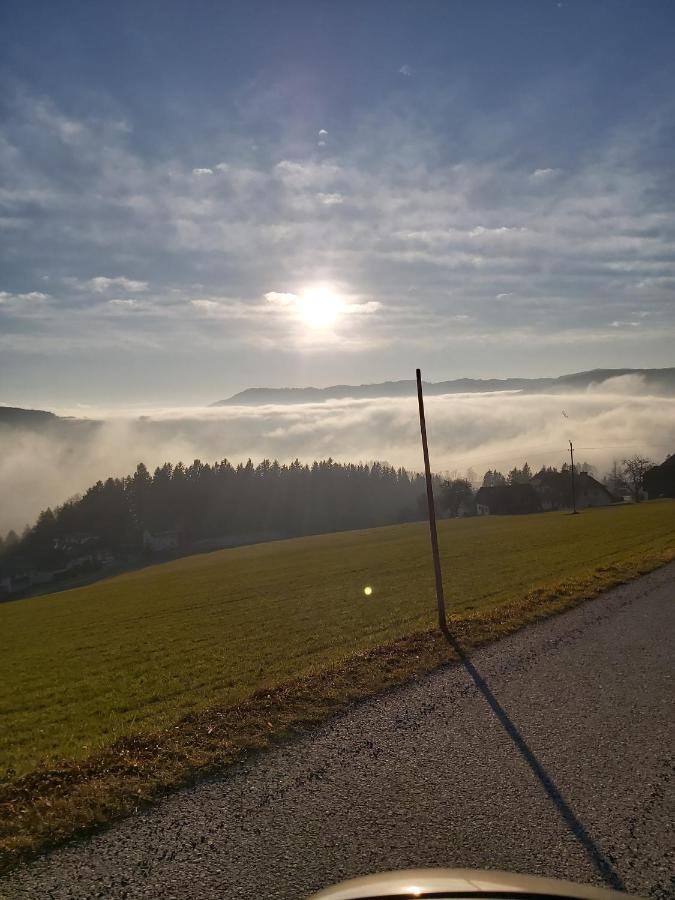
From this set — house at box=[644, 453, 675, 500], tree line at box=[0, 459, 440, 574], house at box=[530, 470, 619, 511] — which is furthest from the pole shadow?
tree line at box=[0, 459, 440, 574]

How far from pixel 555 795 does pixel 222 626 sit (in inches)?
1045

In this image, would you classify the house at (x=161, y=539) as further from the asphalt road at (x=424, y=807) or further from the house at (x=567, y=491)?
the asphalt road at (x=424, y=807)

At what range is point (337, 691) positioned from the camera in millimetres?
12992

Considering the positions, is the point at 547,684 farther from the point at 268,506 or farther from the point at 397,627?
the point at 268,506

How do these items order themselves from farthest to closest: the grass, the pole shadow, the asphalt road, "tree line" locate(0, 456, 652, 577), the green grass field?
"tree line" locate(0, 456, 652, 577) → the green grass field → the grass → the asphalt road → the pole shadow

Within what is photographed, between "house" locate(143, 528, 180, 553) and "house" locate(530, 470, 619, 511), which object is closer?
"house" locate(530, 470, 619, 511)

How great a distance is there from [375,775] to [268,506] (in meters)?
178

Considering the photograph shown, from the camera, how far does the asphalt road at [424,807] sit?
645 centimetres

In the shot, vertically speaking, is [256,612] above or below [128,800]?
below

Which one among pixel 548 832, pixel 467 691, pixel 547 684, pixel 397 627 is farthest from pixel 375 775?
pixel 397 627

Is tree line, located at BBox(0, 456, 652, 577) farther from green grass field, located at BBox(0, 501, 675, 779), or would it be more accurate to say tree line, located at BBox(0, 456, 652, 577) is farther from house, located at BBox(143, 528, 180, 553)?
green grass field, located at BBox(0, 501, 675, 779)

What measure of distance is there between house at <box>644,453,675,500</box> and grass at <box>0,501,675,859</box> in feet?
282

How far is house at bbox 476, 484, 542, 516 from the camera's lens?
5571 inches

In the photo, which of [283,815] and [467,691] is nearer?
[283,815]
